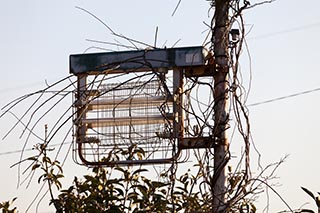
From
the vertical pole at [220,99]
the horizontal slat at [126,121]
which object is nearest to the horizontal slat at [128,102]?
the horizontal slat at [126,121]

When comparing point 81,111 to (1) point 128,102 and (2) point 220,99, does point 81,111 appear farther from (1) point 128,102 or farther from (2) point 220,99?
(2) point 220,99

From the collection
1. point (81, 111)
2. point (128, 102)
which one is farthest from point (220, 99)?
point (81, 111)

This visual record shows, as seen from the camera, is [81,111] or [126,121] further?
[126,121]

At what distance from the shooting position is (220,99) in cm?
316

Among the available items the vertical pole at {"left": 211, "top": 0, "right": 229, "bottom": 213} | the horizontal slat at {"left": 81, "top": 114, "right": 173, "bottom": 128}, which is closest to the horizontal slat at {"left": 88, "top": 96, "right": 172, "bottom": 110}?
the horizontal slat at {"left": 81, "top": 114, "right": 173, "bottom": 128}

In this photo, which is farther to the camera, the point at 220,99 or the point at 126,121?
the point at 126,121

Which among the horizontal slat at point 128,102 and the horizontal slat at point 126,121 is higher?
the horizontal slat at point 128,102

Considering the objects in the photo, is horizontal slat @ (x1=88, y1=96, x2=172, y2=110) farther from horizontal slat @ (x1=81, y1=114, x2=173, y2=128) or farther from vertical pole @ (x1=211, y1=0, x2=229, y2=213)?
vertical pole @ (x1=211, y1=0, x2=229, y2=213)

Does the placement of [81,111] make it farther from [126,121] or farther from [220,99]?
[220,99]

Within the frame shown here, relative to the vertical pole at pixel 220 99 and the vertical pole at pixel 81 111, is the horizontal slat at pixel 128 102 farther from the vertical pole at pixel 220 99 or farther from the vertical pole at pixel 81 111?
the vertical pole at pixel 220 99

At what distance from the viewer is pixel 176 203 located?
3.38 meters

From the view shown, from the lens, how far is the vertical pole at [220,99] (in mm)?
3113

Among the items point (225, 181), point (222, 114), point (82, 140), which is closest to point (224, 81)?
point (222, 114)

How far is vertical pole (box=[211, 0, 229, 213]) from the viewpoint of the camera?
10.2 feet
